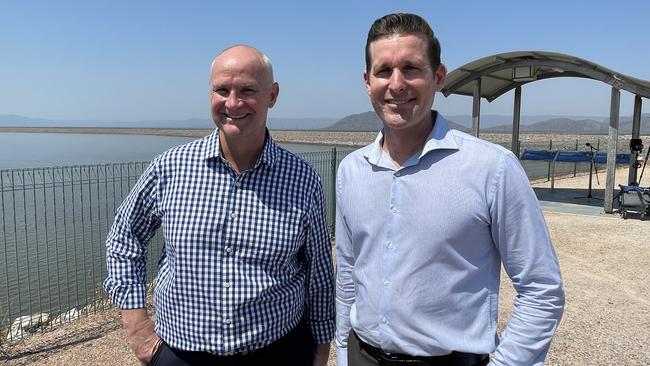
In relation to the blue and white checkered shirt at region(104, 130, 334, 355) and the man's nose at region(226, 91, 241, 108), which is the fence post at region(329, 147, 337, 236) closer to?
the blue and white checkered shirt at region(104, 130, 334, 355)

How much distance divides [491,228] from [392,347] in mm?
607

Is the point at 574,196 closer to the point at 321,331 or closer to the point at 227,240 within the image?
the point at 321,331

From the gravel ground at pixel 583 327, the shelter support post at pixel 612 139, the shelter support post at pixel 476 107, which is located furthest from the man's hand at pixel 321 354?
the shelter support post at pixel 476 107

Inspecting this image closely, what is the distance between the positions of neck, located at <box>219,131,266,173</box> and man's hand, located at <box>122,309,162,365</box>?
0.80 metres

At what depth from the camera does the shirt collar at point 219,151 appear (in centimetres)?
224

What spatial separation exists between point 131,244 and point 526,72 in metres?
13.3

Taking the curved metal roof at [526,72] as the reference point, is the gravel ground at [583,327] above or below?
below

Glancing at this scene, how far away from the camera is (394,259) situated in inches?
75.4

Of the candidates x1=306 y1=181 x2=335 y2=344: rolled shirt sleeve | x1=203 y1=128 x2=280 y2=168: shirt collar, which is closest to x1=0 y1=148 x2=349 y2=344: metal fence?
x1=203 y1=128 x2=280 y2=168: shirt collar

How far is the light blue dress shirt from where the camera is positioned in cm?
173

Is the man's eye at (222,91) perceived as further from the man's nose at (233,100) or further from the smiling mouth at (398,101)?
the smiling mouth at (398,101)

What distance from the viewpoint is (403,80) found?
72.8 inches

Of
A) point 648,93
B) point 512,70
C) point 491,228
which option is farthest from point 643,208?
point 491,228

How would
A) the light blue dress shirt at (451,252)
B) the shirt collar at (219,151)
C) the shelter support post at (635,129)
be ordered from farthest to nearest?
the shelter support post at (635,129) < the shirt collar at (219,151) < the light blue dress shirt at (451,252)
